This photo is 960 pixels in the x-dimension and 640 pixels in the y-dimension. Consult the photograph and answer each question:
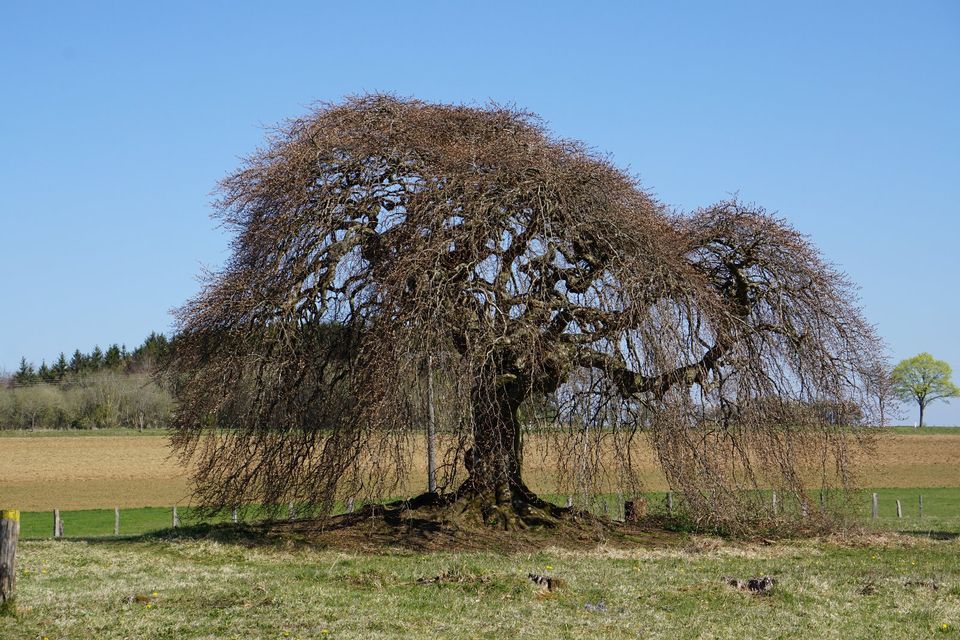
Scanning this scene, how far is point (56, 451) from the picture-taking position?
214ft

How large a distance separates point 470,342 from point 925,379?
111508mm

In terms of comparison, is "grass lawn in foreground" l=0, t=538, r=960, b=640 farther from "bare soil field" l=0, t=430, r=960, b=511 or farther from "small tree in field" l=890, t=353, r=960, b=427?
"small tree in field" l=890, t=353, r=960, b=427

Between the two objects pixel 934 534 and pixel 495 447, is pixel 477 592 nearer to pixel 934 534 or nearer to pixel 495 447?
pixel 495 447

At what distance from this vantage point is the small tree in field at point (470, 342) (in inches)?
624

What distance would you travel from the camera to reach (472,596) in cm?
1164

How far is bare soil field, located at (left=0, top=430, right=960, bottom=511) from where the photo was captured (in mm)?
43719

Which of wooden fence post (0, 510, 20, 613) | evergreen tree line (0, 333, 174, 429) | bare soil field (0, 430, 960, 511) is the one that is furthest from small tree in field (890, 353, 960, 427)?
wooden fence post (0, 510, 20, 613)

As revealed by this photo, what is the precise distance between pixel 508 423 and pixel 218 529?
19.3 feet

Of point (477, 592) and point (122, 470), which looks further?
point (122, 470)

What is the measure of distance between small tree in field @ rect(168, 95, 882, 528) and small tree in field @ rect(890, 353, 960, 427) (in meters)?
102

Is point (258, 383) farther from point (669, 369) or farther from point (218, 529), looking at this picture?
point (669, 369)

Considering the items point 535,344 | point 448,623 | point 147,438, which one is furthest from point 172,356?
point 147,438

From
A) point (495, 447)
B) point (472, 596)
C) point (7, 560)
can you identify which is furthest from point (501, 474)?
point (7, 560)

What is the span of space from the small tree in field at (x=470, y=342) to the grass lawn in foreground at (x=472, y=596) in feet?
5.54
